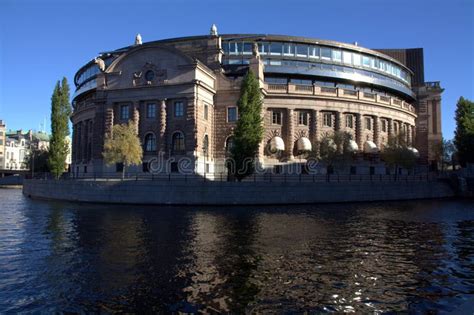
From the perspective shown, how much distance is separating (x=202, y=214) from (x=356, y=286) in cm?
2122

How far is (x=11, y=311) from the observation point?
10195mm

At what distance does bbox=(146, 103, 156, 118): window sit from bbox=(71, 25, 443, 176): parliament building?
0.14m

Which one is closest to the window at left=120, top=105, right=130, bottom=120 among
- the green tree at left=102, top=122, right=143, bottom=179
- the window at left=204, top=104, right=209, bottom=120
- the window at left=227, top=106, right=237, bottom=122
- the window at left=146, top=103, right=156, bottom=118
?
the window at left=146, top=103, right=156, bottom=118

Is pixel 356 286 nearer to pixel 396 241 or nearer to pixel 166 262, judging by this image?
pixel 166 262

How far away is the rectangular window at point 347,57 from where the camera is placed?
69.5 m

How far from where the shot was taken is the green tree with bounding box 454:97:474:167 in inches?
2562

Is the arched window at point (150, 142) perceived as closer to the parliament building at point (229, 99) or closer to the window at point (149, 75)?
the parliament building at point (229, 99)

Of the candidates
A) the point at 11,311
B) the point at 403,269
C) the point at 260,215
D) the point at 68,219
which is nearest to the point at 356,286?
the point at 403,269

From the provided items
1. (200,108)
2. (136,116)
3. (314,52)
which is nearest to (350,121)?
(314,52)

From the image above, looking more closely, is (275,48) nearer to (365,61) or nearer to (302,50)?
(302,50)

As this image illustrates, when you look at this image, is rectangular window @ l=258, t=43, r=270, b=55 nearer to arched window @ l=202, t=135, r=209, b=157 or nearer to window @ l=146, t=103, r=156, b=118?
arched window @ l=202, t=135, r=209, b=157

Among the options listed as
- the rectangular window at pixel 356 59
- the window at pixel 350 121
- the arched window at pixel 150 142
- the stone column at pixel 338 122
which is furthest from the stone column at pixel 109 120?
the rectangular window at pixel 356 59

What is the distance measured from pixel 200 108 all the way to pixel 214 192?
52.5 ft

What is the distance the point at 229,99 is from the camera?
56188 mm
